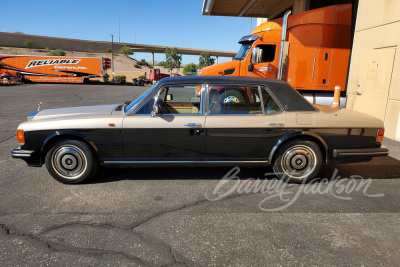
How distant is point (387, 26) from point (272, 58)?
3.32 m

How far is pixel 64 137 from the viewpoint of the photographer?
12.8 ft

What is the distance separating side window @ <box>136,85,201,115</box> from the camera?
3936mm

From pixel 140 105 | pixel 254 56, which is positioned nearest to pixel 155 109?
pixel 140 105

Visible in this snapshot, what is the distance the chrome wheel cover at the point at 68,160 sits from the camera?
12.8 feet

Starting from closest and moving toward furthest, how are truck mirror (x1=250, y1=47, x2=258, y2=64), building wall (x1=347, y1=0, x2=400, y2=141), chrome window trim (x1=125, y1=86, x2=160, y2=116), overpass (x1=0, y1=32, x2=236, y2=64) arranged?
chrome window trim (x1=125, y1=86, x2=160, y2=116) < building wall (x1=347, y1=0, x2=400, y2=141) < truck mirror (x1=250, y1=47, x2=258, y2=64) < overpass (x1=0, y1=32, x2=236, y2=64)

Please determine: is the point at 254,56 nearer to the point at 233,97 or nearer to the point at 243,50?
the point at 243,50

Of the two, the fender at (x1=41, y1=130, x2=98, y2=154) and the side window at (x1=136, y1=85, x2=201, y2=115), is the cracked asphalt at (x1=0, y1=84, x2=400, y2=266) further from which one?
the side window at (x1=136, y1=85, x2=201, y2=115)

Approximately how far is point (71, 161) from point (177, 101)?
6.22 feet

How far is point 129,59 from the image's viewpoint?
8875 cm

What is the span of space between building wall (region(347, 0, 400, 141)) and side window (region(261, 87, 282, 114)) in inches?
195

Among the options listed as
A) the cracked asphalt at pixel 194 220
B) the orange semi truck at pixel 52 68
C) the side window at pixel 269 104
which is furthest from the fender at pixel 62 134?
the orange semi truck at pixel 52 68

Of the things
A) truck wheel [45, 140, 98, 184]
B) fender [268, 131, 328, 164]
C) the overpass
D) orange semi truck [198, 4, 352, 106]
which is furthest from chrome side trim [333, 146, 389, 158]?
the overpass

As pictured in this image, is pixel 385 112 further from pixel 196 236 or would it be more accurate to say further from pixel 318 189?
pixel 196 236

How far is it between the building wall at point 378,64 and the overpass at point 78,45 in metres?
89.5
